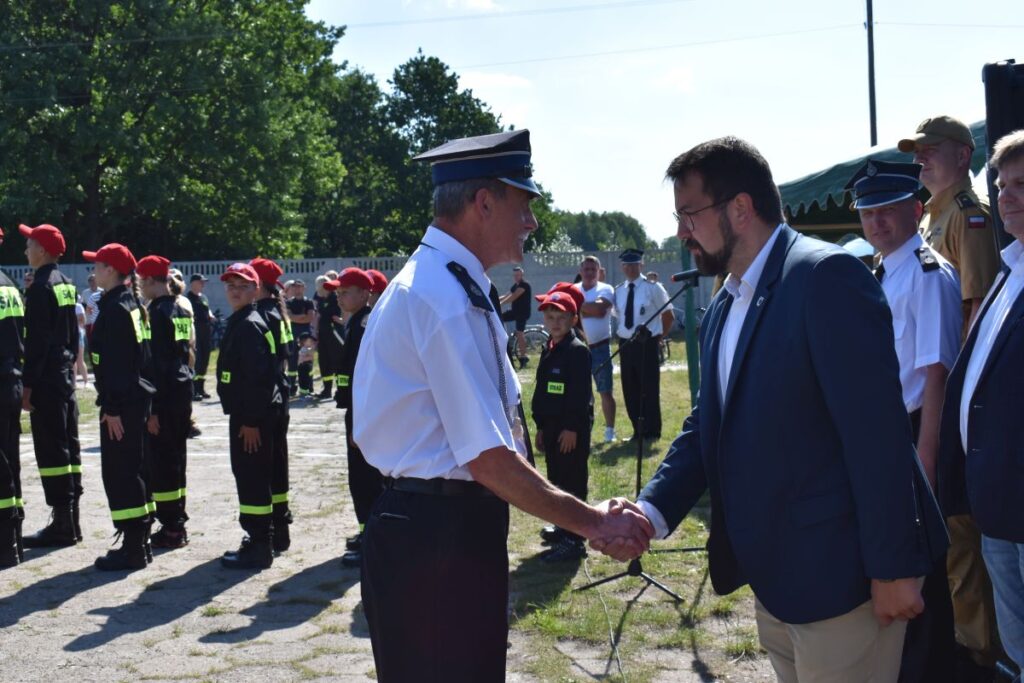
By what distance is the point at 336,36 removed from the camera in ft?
160

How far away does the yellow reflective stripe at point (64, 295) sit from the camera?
7.89 metres

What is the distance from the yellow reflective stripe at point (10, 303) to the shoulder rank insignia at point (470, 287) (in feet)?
18.2

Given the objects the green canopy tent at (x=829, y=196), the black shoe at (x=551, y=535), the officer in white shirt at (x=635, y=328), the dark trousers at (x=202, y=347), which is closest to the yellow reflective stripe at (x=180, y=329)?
the black shoe at (x=551, y=535)

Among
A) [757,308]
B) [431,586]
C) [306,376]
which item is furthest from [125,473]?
[306,376]

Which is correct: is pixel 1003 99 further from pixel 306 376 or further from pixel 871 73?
pixel 871 73

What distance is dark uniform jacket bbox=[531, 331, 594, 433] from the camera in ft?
24.6

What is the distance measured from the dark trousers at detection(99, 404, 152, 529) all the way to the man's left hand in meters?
5.89

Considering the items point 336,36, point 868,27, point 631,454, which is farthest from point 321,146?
point 631,454

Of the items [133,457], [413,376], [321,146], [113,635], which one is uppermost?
[321,146]

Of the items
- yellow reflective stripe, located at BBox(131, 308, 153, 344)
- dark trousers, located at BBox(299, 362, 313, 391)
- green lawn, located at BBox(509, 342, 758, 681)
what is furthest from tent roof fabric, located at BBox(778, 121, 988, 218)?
dark trousers, located at BBox(299, 362, 313, 391)

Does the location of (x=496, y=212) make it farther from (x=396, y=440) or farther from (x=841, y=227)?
(x=841, y=227)

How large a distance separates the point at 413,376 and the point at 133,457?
5080 millimetres

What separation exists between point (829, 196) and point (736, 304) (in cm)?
630

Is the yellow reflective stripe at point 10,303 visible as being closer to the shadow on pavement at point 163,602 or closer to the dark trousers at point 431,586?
the shadow on pavement at point 163,602
